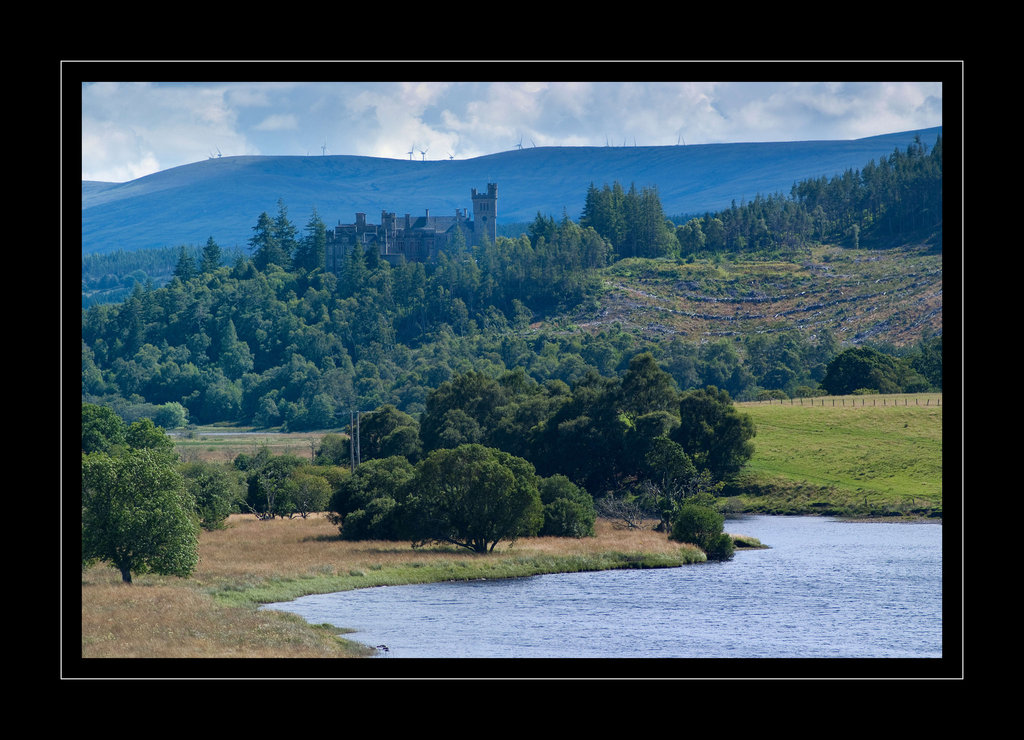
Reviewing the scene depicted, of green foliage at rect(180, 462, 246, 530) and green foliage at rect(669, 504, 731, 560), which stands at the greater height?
green foliage at rect(180, 462, 246, 530)

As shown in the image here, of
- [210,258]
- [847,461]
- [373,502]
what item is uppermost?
[210,258]

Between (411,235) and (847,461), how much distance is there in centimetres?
11563

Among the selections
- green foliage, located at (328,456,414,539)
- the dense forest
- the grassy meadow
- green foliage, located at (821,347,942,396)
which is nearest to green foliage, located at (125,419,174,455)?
the grassy meadow

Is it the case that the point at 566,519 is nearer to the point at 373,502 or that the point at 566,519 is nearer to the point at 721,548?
the point at 721,548

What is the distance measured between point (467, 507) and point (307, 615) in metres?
14.1

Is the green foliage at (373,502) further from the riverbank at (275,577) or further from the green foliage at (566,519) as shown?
the green foliage at (566,519)

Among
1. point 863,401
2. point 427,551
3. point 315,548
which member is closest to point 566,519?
point 427,551

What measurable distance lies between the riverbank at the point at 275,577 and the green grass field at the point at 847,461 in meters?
12.7

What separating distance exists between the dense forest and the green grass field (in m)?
38.3

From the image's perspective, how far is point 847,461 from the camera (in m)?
65.1

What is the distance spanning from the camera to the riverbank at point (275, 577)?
22562 millimetres

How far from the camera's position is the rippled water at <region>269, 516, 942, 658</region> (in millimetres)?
27766

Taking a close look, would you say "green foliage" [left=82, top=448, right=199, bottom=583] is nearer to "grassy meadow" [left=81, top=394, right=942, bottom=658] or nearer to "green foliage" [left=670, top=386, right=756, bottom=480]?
"grassy meadow" [left=81, top=394, right=942, bottom=658]
